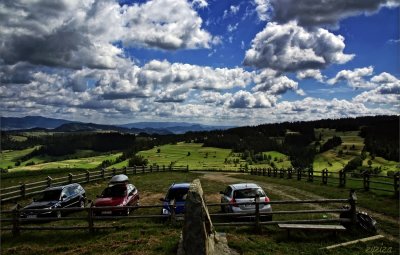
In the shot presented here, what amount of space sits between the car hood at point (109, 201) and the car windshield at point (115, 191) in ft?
1.69

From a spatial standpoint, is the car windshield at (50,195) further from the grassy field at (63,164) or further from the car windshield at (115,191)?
the grassy field at (63,164)

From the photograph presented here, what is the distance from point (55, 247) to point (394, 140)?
419 ft

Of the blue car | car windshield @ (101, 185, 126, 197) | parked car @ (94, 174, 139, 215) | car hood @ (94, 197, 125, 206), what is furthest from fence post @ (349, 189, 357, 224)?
car windshield @ (101, 185, 126, 197)

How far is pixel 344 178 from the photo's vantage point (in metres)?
31.1

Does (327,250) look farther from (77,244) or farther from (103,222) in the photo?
(103,222)

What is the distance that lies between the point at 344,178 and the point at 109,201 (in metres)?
20.1

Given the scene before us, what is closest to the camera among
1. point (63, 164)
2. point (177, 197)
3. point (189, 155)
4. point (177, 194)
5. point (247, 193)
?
point (247, 193)

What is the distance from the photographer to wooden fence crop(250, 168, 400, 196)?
1007 inches

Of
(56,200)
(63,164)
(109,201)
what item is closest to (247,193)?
(109,201)

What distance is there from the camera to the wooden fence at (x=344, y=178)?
2558 cm

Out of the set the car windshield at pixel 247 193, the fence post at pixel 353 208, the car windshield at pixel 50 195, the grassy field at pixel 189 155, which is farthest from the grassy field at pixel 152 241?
the grassy field at pixel 189 155

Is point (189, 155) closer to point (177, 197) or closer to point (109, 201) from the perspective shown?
point (109, 201)

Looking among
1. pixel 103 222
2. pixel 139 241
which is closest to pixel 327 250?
pixel 139 241

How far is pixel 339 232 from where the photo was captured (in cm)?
1426
